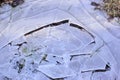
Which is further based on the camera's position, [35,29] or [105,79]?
[35,29]

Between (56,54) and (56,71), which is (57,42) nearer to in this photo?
(56,54)

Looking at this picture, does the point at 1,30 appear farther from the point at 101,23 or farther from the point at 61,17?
the point at 101,23

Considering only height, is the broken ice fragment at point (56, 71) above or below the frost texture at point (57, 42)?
below

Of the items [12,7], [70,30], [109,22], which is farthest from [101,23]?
[12,7]

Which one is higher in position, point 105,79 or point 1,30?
point 1,30

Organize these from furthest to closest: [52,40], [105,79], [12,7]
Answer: [12,7], [52,40], [105,79]

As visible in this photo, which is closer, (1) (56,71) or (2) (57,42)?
(1) (56,71)

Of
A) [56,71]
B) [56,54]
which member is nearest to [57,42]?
[56,54]

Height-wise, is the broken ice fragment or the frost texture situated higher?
the frost texture
